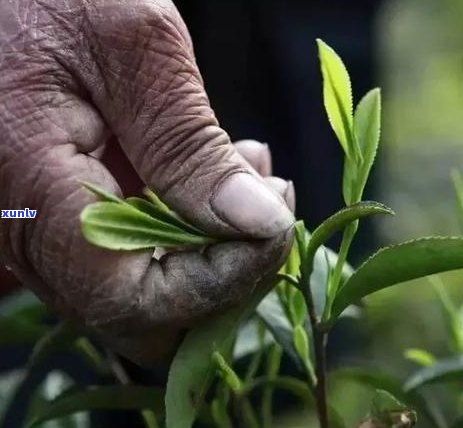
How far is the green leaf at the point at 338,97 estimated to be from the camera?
0.51 metres

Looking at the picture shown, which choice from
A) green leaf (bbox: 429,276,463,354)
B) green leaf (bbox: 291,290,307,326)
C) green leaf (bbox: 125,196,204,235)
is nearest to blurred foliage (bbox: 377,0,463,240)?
green leaf (bbox: 429,276,463,354)

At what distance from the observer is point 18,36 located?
51cm

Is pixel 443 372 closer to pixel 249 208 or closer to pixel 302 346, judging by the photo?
pixel 302 346

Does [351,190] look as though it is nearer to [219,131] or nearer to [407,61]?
[219,131]

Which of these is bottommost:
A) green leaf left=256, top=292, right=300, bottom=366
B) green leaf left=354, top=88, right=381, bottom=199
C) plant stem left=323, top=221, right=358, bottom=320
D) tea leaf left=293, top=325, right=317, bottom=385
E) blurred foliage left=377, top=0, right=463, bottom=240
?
blurred foliage left=377, top=0, right=463, bottom=240

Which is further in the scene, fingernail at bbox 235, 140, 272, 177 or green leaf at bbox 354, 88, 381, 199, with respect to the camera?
fingernail at bbox 235, 140, 272, 177

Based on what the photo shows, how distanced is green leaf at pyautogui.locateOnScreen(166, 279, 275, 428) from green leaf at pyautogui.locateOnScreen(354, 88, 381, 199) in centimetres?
10

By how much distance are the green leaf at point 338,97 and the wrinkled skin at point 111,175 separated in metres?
0.05

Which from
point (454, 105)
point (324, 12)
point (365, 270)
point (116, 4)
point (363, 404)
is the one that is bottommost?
point (454, 105)

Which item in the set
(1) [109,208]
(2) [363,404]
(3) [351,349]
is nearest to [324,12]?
(3) [351,349]

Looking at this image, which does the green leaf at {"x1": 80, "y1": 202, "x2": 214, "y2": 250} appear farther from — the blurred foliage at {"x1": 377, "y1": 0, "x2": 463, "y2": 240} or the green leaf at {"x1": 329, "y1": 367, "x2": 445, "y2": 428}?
the blurred foliage at {"x1": 377, "y1": 0, "x2": 463, "y2": 240}

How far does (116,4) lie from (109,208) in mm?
125

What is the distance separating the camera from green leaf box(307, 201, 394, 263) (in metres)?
0.46

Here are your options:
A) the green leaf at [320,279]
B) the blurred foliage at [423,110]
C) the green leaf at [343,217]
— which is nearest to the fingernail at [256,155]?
the green leaf at [320,279]
